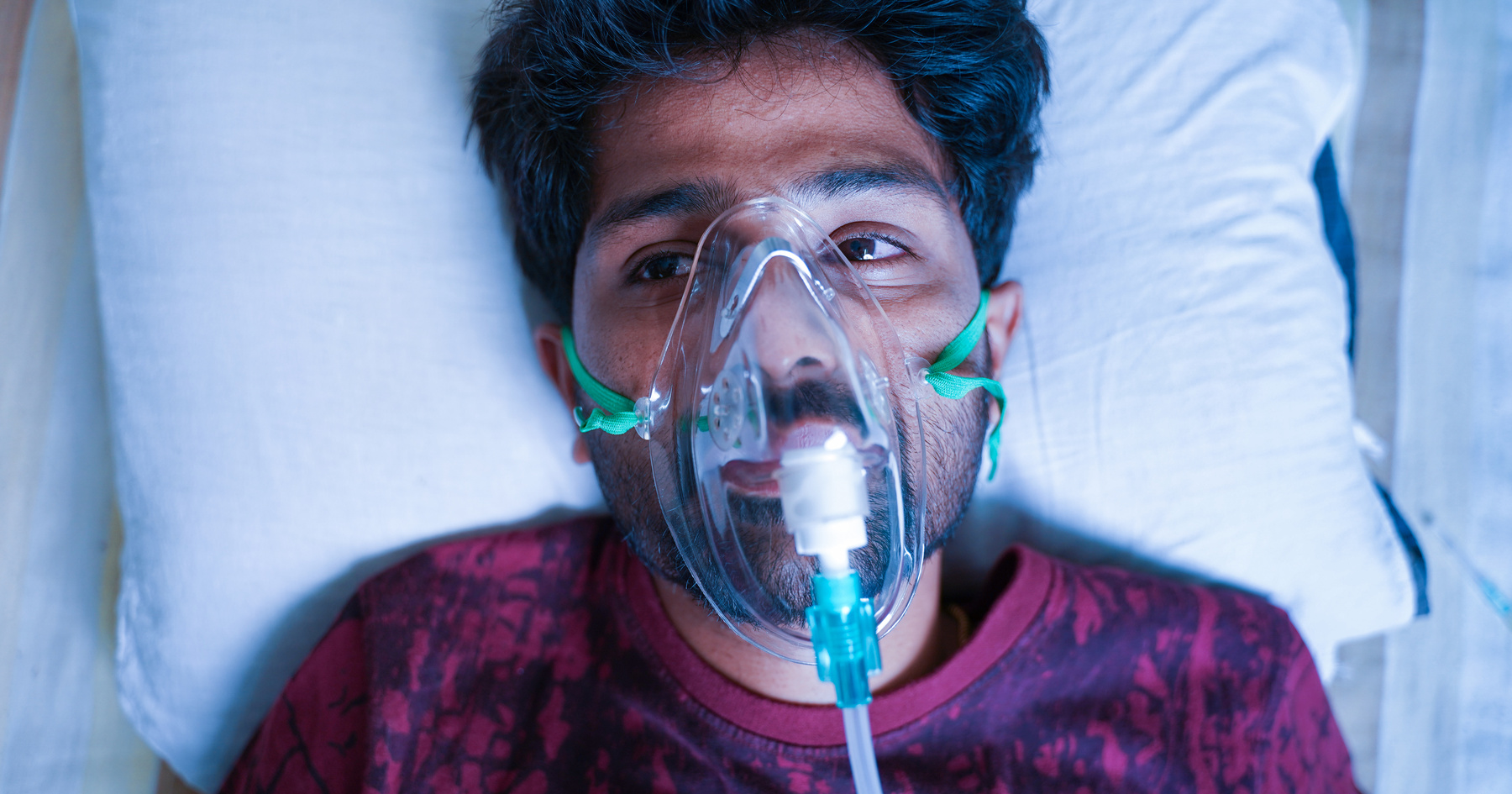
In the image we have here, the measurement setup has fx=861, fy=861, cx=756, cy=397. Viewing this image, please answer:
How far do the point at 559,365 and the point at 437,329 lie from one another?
0.22 meters

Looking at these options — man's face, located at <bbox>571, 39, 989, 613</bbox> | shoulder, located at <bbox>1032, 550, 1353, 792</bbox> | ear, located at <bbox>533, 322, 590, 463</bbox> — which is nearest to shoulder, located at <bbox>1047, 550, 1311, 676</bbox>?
shoulder, located at <bbox>1032, 550, 1353, 792</bbox>

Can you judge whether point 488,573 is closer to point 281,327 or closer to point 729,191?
point 281,327

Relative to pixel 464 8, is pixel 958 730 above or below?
below

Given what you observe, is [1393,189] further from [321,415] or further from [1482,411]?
Result: [321,415]

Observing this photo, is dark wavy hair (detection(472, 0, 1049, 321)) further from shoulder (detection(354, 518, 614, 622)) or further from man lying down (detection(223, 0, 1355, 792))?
shoulder (detection(354, 518, 614, 622))

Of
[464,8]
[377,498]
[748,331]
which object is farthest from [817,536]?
[464,8]

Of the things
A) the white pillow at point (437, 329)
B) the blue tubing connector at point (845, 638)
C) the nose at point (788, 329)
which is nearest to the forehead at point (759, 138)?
the nose at point (788, 329)

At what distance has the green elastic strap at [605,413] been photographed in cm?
111

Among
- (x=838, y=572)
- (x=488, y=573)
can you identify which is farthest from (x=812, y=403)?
(x=488, y=573)

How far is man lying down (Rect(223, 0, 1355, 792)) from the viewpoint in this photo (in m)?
1.01

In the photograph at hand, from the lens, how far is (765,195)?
106 cm

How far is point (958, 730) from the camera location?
1203mm

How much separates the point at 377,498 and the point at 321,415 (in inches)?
6.1

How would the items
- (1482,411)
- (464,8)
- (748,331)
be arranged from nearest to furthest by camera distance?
(748,331)
(464,8)
(1482,411)
